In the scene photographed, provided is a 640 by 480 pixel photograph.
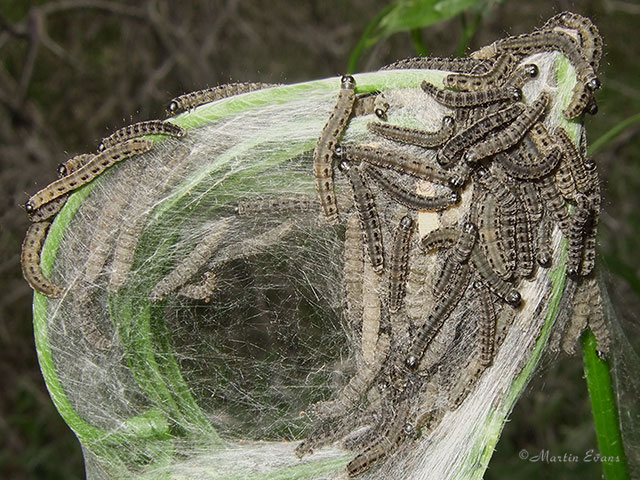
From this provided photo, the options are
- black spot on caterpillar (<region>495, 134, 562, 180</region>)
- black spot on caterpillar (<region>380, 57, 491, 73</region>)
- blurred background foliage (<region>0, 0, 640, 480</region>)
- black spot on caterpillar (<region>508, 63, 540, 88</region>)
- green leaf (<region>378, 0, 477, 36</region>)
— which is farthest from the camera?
blurred background foliage (<region>0, 0, 640, 480</region>)

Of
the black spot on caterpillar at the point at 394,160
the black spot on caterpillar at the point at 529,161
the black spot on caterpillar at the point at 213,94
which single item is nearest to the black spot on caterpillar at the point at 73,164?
the black spot on caterpillar at the point at 213,94

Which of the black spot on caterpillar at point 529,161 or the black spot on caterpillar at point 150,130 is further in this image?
the black spot on caterpillar at point 150,130

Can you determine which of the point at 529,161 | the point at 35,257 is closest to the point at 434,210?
the point at 529,161

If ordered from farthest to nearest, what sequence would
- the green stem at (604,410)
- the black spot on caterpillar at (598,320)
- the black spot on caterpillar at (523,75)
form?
the green stem at (604,410) < the black spot on caterpillar at (598,320) < the black spot on caterpillar at (523,75)

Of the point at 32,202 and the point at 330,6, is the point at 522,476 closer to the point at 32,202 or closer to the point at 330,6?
the point at 32,202

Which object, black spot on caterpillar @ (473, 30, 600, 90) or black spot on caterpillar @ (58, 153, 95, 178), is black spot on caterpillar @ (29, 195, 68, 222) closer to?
black spot on caterpillar @ (58, 153, 95, 178)

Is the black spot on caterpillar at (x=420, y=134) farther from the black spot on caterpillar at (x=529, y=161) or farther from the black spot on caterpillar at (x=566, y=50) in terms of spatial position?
the black spot on caterpillar at (x=566, y=50)

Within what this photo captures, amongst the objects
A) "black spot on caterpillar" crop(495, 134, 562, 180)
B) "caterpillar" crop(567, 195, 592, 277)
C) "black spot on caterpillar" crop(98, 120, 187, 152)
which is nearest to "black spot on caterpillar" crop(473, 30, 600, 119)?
→ "black spot on caterpillar" crop(495, 134, 562, 180)
